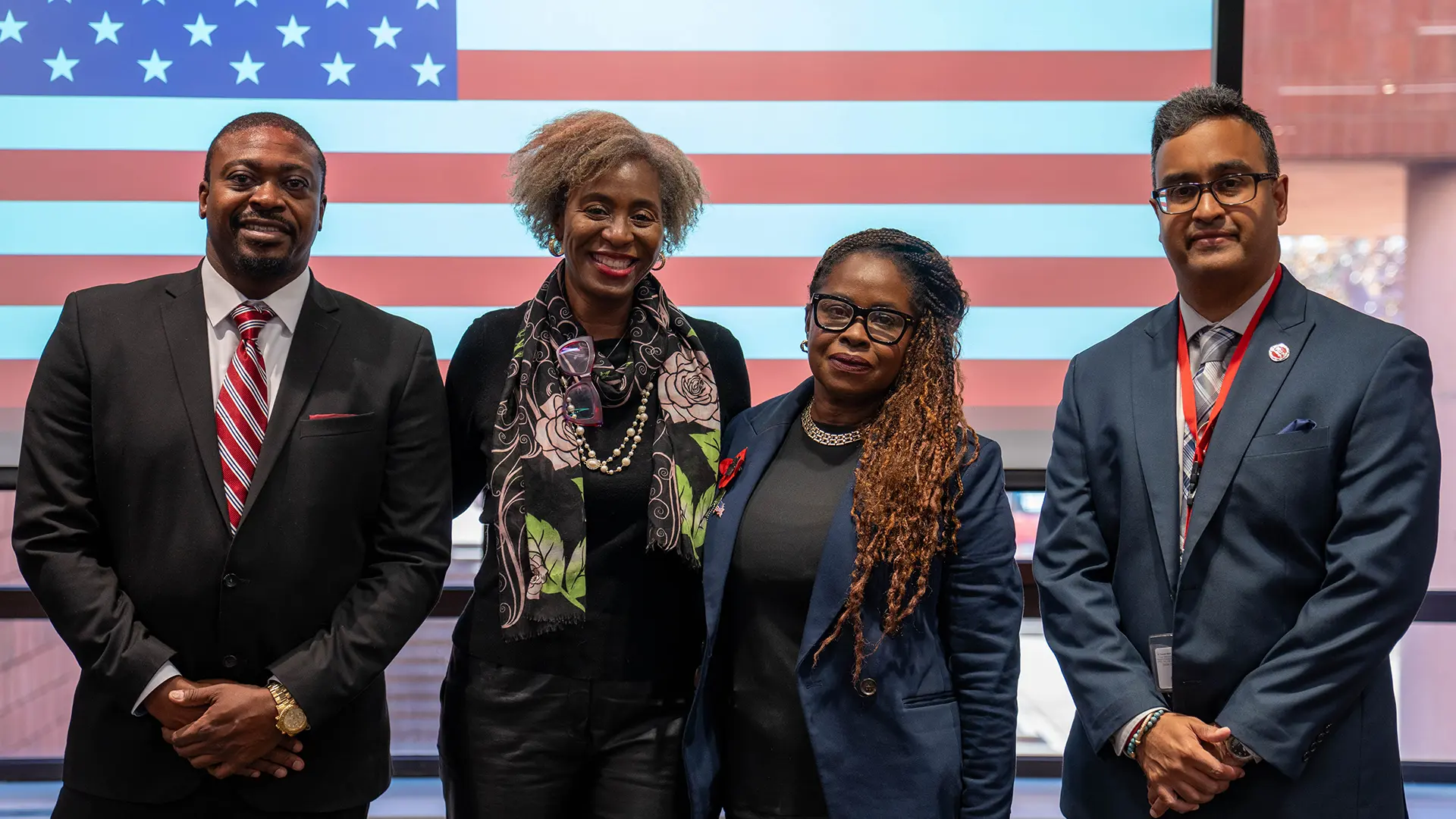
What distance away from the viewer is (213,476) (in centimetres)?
210

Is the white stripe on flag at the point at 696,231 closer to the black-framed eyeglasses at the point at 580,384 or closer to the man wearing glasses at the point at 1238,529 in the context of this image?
the black-framed eyeglasses at the point at 580,384

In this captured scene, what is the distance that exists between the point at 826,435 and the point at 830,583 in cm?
32

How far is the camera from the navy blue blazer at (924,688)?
2.04 m

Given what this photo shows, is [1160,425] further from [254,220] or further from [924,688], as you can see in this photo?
[254,220]

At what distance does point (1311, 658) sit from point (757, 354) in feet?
7.06

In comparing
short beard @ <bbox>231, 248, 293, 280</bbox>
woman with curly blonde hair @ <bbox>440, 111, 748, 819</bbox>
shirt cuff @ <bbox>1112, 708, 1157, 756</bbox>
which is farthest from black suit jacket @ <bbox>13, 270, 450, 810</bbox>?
shirt cuff @ <bbox>1112, 708, 1157, 756</bbox>

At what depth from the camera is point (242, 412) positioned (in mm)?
2160

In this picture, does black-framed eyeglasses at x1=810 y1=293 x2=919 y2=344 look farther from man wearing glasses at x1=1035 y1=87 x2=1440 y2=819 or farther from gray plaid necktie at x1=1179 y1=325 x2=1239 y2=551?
gray plaid necktie at x1=1179 y1=325 x2=1239 y2=551

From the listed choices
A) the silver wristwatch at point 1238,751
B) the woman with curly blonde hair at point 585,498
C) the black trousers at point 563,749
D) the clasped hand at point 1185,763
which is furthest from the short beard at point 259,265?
the silver wristwatch at point 1238,751

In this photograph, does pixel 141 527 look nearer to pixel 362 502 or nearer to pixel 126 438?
pixel 126 438

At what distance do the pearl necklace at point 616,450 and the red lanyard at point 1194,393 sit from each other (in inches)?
43.0

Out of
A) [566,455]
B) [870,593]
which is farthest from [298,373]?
[870,593]

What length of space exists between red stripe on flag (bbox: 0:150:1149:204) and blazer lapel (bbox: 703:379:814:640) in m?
1.53

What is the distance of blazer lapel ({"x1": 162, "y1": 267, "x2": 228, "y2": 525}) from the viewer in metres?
2.11
